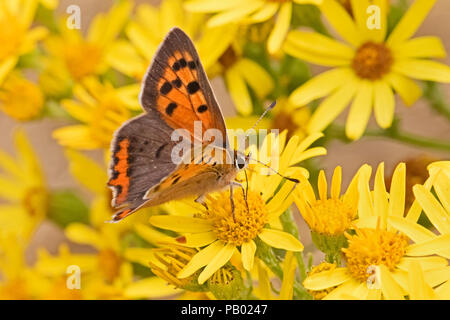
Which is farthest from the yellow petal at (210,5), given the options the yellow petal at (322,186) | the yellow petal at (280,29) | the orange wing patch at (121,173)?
the yellow petal at (322,186)

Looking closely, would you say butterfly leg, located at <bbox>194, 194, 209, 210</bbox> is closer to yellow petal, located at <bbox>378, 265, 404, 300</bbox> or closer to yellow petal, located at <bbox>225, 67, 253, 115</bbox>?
yellow petal, located at <bbox>378, 265, 404, 300</bbox>

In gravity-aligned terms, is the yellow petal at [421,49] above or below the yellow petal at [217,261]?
above

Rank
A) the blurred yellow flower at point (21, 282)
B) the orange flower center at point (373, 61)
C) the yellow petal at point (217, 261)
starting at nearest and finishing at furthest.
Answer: the yellow petal at point (217, 261) < the orange flower center at point (373, 61) < the blurred yellow flower at point (21, 282)

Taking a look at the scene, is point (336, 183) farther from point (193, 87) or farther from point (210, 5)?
point (210, 5)

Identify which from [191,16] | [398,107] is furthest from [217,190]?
[398,107]

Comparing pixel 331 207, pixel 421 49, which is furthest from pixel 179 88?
pixel 421 49

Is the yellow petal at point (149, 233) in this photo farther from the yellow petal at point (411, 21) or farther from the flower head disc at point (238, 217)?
the yellow petal at point (411, 21)

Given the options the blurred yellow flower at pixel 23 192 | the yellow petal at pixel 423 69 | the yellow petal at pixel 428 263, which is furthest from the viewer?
the blurred yellow flower at pixel 23 192
